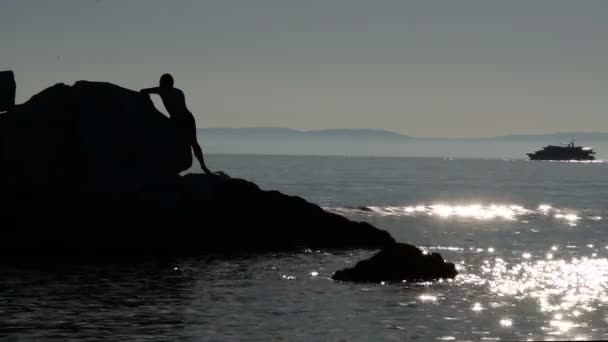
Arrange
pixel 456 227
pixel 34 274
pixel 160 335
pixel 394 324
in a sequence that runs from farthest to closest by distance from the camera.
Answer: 1. pixel 456 227
2. pixel 34 274
3. pixel 394 324
4. pixel 160 335

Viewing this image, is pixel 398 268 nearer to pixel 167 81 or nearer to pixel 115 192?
pixel 115 192

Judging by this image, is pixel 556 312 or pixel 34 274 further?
pixel 34 274

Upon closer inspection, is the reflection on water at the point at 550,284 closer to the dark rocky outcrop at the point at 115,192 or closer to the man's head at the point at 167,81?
the dark rocky outcrop at the point at 115,192

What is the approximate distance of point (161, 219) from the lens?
116ft

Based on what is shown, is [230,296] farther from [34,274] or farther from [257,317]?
[34,274]

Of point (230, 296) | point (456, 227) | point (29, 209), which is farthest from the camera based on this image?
point (456, 227)

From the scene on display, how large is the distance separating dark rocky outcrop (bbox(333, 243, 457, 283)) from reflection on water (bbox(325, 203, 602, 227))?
2905 cm

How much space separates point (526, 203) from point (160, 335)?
69.5m

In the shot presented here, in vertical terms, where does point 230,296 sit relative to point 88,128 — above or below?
below

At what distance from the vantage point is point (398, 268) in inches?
1117

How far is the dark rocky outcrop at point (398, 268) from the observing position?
92.3 feet

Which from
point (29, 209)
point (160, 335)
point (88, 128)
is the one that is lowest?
point (160, 335)

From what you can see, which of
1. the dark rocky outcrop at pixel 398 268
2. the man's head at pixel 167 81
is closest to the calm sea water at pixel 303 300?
the dark rocky outcrop at pixel 398 268

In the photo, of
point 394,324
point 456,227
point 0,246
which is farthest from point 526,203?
point 394,324
